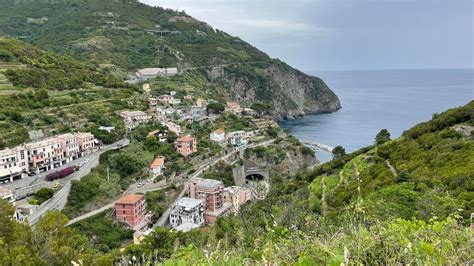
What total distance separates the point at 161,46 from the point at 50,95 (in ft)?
126

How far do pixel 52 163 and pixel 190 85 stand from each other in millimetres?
32776

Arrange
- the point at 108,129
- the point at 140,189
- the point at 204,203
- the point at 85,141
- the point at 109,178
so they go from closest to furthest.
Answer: the point at 109,178
the point at 140,189
the point at 204,203
the point at 85,141
the point at 108,129

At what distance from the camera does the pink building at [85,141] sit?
89.1 feet

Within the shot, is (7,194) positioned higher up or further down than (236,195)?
higher up

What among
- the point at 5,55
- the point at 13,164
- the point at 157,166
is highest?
A: the point at 5,55

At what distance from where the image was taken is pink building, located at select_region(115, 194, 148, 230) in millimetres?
21906

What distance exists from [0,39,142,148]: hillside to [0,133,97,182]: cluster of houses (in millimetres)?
1530

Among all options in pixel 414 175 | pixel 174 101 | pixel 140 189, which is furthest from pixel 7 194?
pixel 174 101

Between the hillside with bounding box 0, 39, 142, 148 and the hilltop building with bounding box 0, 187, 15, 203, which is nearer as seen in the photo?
the hilltop building with bounding box 0, 187, 15, 203

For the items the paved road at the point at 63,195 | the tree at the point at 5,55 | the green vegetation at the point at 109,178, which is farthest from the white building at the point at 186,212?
the tree at the point at 5,55

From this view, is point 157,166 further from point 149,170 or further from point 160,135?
point 160,135

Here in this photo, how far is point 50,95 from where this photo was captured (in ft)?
106

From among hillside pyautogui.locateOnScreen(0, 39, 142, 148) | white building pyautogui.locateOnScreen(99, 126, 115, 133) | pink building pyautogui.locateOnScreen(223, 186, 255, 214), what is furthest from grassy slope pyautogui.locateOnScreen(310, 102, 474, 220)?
hillside pyautogui.locateOnScreen(0, 39, 142, 148)

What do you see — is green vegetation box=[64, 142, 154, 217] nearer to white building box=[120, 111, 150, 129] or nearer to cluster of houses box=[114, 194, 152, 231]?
cluster of houses box=[114, 194, 152, 231]
